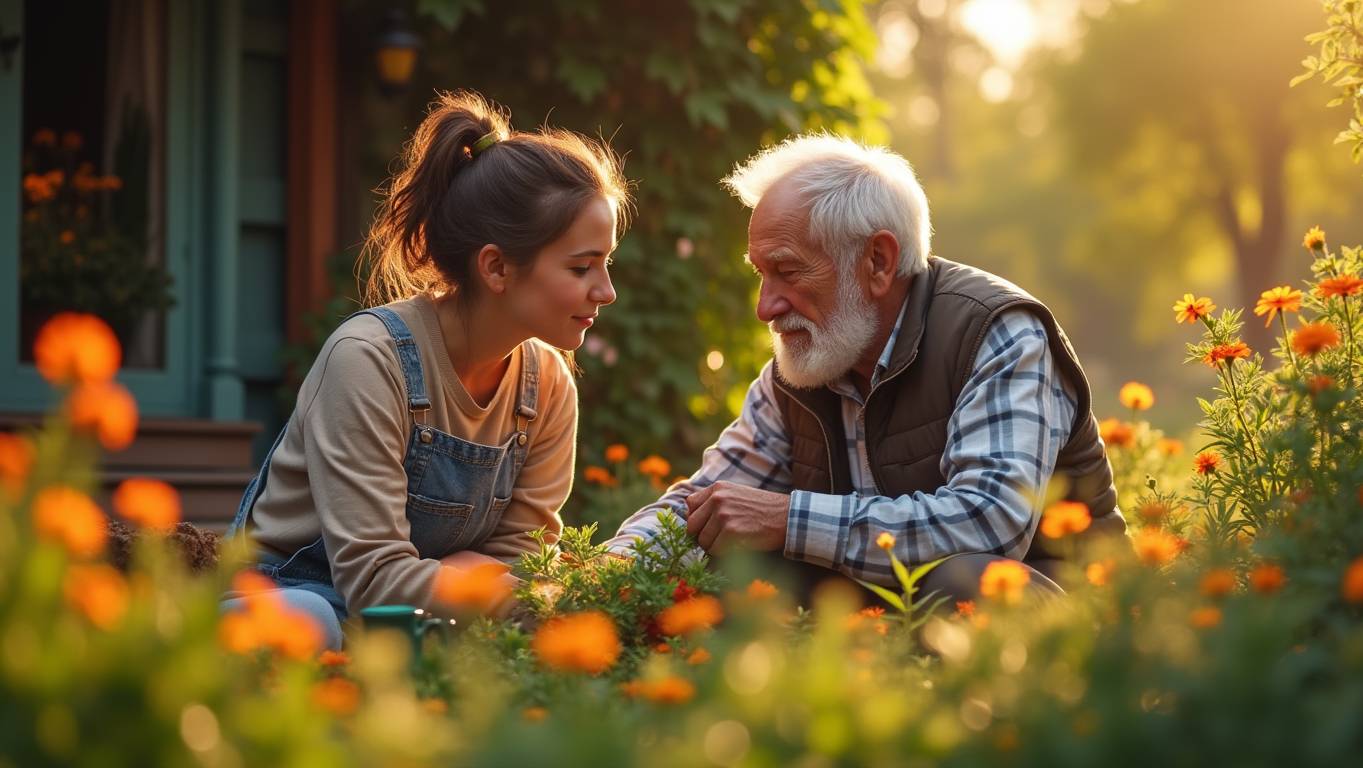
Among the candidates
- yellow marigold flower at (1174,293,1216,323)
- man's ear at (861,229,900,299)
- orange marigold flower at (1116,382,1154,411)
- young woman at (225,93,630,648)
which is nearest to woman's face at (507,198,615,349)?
young woman at (225,93,630,648)

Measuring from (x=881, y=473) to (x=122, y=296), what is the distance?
384 centimetres

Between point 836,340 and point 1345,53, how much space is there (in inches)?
51.6

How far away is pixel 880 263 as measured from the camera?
3332 mm

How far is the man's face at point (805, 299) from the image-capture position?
3.29 meters

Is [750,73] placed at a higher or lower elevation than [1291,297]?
higher

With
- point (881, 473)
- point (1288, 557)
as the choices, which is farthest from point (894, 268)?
point (1288, 557)

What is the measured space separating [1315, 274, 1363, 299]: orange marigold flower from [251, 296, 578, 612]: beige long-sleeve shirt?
186cm

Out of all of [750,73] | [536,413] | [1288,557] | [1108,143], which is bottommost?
[1288,557]

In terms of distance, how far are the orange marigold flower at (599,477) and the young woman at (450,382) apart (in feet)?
4.32

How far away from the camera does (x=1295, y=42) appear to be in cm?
2312

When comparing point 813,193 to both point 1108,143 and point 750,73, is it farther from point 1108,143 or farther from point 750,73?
point 1108,143

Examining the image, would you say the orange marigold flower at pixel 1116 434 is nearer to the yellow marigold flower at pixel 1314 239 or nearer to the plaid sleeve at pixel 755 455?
the plaid sleeve at pixel 755 455

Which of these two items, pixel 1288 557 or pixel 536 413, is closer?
pixel 1288 557

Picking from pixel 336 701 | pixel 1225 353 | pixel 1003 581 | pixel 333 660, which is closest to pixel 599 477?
pixel 1225 353
